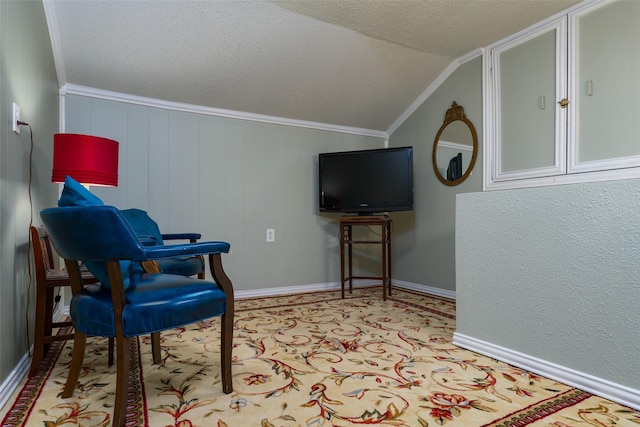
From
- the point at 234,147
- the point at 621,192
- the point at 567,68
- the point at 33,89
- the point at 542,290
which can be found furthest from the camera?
the point at 234,147

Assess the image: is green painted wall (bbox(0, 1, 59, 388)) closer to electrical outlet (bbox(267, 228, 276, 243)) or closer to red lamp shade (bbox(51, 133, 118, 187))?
red lamp shade (bbox(51, 133, 118, 187))

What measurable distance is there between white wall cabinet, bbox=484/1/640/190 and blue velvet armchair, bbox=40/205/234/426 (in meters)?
2.29

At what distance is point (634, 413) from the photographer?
1.34 m

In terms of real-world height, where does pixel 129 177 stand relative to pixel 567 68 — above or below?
below

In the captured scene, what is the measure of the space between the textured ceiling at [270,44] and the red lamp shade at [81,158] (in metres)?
0.81

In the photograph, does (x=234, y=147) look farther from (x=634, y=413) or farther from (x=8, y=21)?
(x=634, y=413)

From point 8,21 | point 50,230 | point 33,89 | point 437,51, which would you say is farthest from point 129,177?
point 437,51

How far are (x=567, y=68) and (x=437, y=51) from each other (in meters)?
0.98

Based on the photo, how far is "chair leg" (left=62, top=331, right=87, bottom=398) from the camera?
1.41m

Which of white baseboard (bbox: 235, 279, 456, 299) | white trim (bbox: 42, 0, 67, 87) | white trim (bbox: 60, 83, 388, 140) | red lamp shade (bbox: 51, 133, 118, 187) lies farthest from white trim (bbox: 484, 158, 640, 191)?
white trim (bbox: 42, 0, 67, 87)

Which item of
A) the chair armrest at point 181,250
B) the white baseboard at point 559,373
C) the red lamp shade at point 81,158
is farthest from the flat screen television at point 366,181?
the chair armrest at point 181,250

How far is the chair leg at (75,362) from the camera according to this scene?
1.41m

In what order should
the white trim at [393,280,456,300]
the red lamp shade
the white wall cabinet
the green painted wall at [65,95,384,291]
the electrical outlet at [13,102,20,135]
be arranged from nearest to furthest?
the electrical outlet at [13,102,20,135] → the red lamp shade → the white wall cabinet → the green painted wall at [65,95,384,291] → the white trim at [393,280,456,300]

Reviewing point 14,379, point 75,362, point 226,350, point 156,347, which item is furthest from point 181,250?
point 14,379
